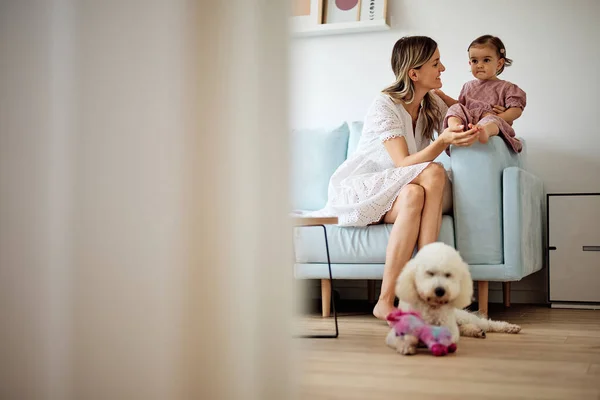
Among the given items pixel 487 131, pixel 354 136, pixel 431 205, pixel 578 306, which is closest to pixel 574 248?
pixel 578 306

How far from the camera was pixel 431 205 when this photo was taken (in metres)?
2.25

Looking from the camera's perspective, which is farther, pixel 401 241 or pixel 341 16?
pixel 341 16

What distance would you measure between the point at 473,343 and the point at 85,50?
5.38 feet

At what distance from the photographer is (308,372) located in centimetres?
143

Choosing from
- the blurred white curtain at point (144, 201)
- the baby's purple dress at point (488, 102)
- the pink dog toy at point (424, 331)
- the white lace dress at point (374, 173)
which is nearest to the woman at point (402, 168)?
the white lace dress at point (374, 173)

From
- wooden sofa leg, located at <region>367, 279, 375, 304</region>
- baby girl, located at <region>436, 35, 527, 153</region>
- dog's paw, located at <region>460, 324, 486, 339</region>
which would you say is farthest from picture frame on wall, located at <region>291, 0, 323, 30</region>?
dog's paw, located at <region>460, 324, 486, 339</region>

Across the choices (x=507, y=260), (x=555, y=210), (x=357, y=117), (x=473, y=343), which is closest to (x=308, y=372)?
(x=473, y=343)

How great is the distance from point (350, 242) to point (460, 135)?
0.56 meters

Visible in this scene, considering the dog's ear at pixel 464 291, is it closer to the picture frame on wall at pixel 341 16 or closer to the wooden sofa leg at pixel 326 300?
the wooden sofa leg at pixel 326 300

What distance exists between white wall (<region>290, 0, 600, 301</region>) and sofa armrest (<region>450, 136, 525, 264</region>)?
85 cm

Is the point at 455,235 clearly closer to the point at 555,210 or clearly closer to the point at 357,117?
the point at 555,210

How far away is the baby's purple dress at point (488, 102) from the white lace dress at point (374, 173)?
19cm

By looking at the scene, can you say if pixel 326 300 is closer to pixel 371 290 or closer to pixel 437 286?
pixel 371 290

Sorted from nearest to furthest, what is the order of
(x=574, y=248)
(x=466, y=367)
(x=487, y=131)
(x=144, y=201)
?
1. (x=144, y=201)
2. (x=466, y=367)
3. (x=487, y=131)
4. (x=574, y=248)
